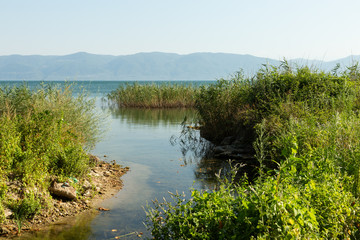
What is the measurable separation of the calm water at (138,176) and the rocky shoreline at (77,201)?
0.22 meters

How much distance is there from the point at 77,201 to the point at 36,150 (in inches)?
53.0

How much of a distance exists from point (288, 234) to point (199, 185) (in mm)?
5926

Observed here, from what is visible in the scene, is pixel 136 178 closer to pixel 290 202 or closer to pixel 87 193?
pixel 87 193

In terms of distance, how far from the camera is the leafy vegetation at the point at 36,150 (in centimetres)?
679

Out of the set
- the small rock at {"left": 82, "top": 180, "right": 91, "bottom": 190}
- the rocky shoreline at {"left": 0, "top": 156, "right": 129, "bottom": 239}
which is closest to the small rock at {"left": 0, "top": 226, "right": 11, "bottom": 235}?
the rocky shoreline at {"left": 0, "top": 156, "right": 129, "bottom": 239}

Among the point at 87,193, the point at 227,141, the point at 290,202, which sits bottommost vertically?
the point at 87,193

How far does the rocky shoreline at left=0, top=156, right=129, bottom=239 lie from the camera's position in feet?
20.8

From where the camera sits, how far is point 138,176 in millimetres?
10094

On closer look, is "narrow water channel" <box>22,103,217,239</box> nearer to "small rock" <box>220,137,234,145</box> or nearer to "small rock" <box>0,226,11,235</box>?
"small rock" <box>0,226,11,235</box>

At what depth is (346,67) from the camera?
13969mm

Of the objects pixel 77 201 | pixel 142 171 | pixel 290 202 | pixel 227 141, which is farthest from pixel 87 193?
pixel 227 141

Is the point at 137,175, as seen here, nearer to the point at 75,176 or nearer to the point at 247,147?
the point at 75,176

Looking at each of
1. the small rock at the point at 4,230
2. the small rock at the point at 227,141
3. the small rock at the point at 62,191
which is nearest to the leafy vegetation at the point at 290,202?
the small rock at the point at 62,191

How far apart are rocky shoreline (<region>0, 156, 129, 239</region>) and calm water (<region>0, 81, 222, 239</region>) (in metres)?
0.22
